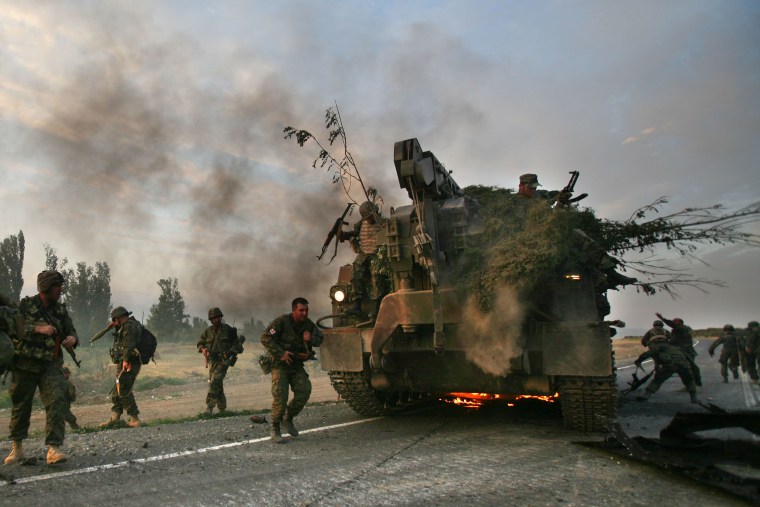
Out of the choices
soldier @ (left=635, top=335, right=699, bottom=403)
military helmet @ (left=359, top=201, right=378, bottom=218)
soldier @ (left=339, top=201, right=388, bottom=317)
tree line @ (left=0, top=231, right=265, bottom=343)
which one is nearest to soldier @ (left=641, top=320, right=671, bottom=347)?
soldier @ (left=635, top=335, right=699, bottom=403)

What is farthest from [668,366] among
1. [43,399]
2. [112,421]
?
[43,399]

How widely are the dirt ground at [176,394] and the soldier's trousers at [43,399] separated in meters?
3.68

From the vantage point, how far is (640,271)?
6.90m

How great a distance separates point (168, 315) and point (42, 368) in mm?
40539

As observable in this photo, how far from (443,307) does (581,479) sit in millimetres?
2327

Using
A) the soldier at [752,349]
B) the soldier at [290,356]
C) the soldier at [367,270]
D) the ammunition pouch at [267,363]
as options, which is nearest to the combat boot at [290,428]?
the soldier at [290,356]

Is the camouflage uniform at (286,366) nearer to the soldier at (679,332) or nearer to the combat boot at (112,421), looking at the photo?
the combat boot at (112,421)

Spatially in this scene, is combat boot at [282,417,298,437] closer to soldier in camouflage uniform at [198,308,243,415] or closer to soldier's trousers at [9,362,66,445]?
soldier's trousers at [9,362,66,445]

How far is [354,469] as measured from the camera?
13.5 ft

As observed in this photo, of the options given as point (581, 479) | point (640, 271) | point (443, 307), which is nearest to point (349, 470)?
point (581, 479)

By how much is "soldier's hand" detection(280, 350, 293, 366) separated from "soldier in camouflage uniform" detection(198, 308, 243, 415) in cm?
314

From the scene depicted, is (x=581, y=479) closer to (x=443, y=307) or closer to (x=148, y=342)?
(x=443, y=307)

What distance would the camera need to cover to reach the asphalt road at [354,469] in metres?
3.42

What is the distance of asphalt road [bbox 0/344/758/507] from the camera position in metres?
3.42
